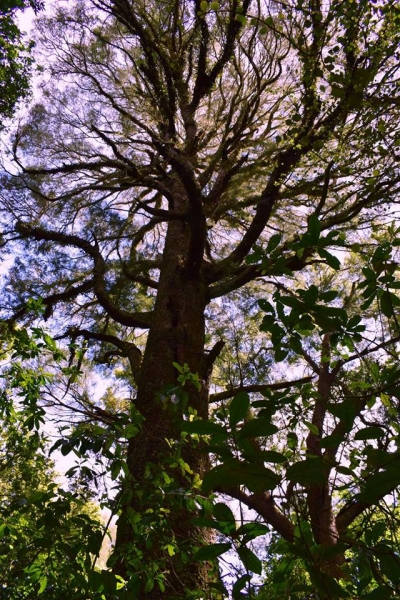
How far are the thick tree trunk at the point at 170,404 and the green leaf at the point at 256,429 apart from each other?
69 centimetres

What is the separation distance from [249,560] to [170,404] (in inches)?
29.5

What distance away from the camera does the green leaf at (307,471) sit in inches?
27.0

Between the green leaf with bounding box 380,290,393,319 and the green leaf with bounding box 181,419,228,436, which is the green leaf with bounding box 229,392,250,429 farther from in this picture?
the green leaf with bounding box 380,290,393,319

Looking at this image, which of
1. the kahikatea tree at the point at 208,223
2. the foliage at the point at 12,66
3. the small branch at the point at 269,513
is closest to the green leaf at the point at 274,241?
the kahikatea tree at the point at 208,223

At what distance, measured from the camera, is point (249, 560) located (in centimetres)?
81

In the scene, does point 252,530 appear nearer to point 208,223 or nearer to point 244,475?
point 244,475

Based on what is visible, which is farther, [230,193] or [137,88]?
[137,88]

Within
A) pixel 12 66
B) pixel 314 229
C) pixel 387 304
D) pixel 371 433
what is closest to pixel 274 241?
pixel 314 229

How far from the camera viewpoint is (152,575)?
4.09 ft

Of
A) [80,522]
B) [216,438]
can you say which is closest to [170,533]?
[80,522]

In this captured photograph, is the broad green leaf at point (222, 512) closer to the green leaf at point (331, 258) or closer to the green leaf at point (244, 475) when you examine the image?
the green leaf at point (244, 475)

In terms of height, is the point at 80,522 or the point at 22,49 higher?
the point at 22,49

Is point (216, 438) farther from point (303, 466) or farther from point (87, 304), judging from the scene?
point (87, 304)

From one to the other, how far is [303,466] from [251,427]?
10 cm
